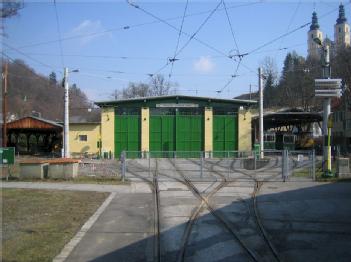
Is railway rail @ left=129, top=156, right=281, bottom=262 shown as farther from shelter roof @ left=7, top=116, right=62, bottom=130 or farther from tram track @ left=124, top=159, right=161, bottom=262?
shelter roof @ left=7, top=116, right=62, bottom=130

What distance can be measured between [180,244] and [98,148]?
40.4 meters

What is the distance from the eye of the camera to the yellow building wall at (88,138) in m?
50.5

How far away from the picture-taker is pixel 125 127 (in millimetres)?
48281

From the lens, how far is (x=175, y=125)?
48.5m

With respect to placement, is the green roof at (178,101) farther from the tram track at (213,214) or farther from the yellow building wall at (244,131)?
the tram track at (213,214)

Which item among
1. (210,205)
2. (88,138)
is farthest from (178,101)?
(210,205)

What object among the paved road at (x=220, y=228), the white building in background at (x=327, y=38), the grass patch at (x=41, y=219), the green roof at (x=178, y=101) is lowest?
the paved road at (x=220, y=228)

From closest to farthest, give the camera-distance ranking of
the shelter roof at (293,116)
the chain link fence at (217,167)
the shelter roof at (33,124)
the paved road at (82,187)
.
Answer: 1. the paved road at (82,187)
2. the chain link fence at (217,167)
3. the shelter roof at (33,124)
4. the shelter roof at (293,116)

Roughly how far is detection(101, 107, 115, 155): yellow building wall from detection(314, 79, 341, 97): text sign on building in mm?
27086

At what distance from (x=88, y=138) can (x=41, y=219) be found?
1540 inches

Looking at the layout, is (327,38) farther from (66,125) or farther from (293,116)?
(66,125)

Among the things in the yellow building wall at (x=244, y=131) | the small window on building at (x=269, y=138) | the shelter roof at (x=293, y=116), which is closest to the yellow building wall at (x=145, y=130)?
the yellow building wall at (x=244, y=131)

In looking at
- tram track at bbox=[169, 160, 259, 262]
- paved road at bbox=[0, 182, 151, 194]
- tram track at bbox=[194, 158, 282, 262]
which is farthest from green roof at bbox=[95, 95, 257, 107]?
paved road at bbox=[0, 182, 151, 194]

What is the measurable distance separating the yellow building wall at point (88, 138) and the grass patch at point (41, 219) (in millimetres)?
32322
